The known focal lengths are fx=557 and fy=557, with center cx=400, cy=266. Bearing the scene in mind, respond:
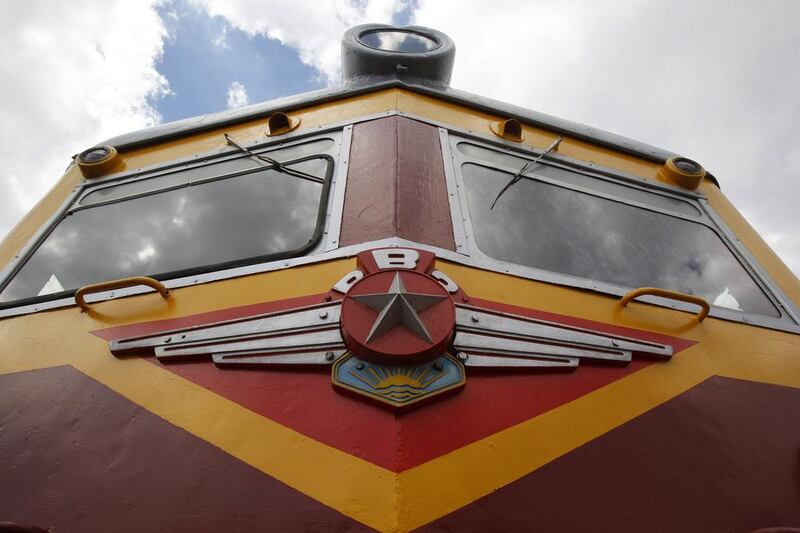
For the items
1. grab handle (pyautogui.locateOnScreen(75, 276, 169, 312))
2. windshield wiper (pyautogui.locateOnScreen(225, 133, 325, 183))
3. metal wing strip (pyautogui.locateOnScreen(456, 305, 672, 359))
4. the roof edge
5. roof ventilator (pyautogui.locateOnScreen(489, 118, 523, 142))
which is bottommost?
metal wing strip (pyautogui.locateOnScreen(456, 305, 672, 359))

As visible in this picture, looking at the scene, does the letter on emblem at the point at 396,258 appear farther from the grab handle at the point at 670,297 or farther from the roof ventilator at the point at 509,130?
the roof ventilator at the point at 509,130

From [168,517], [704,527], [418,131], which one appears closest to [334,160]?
[418,131]

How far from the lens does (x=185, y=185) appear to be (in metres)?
2.66

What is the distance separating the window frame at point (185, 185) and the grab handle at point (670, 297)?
109 cm

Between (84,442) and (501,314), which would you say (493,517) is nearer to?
(501,314)

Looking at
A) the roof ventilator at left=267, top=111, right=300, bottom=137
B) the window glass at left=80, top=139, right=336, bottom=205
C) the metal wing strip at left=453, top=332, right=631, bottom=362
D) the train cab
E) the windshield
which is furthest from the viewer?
the roof ventilator at left=267, top=111, right=300, bottom=137

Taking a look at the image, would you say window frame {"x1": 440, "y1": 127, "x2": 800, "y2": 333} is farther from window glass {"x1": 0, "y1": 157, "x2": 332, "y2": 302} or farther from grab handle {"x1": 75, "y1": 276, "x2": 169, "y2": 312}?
grab handle {"x1": 75, "y1": 276, "x2": 169, "y2": 312}

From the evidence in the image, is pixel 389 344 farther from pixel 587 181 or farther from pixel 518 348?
pixel 587 181

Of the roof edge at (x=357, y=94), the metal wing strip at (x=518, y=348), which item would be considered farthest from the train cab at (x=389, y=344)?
the roof edge at (x=357, y=94)

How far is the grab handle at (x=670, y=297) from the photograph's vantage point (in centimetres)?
181

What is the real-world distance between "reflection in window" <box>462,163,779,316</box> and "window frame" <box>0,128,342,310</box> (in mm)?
610

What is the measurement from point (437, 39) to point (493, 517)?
360 centimetres

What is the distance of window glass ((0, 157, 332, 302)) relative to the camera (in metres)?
2.19

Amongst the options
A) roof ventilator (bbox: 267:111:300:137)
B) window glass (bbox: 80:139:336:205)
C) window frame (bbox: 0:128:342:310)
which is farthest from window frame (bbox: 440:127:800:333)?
roof ventilator (bbox: 267:111:300:137)
